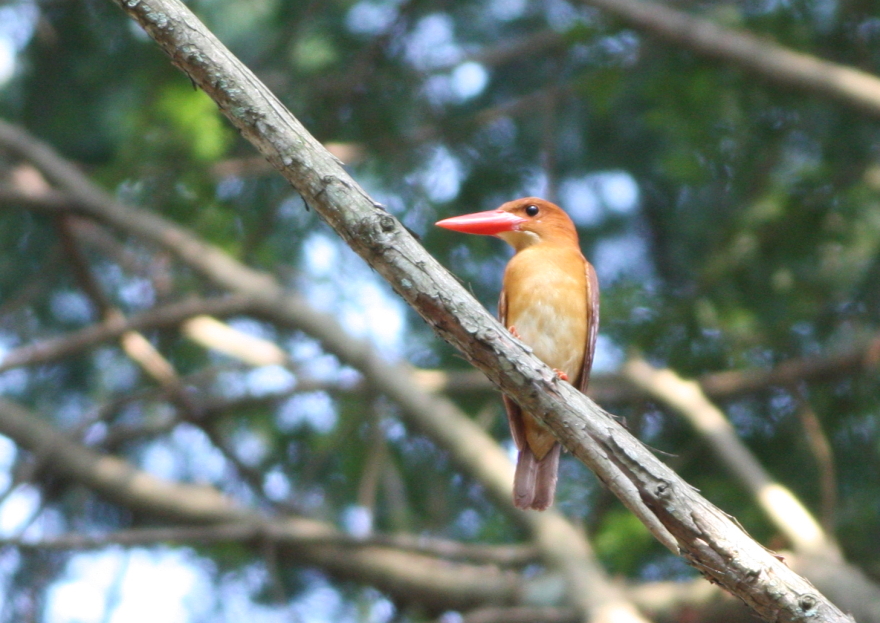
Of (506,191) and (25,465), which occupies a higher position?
(506,191)

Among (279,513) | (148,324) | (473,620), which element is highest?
(148,324)

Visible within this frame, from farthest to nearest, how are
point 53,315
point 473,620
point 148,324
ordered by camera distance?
1. point 53,315
2. point 148,324
3. point 473,620

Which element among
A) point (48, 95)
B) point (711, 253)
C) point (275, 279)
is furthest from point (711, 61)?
point (48, 95)

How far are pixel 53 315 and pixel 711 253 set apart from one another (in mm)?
4503

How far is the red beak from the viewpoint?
13.7 feet

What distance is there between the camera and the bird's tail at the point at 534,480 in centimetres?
387

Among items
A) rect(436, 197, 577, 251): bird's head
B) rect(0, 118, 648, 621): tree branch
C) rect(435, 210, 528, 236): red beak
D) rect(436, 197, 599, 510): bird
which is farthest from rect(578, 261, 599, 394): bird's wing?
rect(0, 118, 648, 621): tree branch

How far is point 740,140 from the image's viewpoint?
583 centimetres

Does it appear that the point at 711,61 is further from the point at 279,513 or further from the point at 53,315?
the point at 53,315

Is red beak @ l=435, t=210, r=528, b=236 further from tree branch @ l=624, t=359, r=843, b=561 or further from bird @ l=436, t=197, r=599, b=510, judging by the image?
tree branch @ l=624, t=359, r=843, b=561

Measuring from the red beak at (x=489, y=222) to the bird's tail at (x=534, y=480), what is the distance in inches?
35.7

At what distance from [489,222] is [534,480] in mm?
1193

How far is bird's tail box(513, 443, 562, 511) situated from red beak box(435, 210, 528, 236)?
35.7 inches

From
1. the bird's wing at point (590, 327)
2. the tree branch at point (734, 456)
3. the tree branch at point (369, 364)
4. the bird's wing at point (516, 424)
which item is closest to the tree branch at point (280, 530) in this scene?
the tree branch at point (369, 364)
